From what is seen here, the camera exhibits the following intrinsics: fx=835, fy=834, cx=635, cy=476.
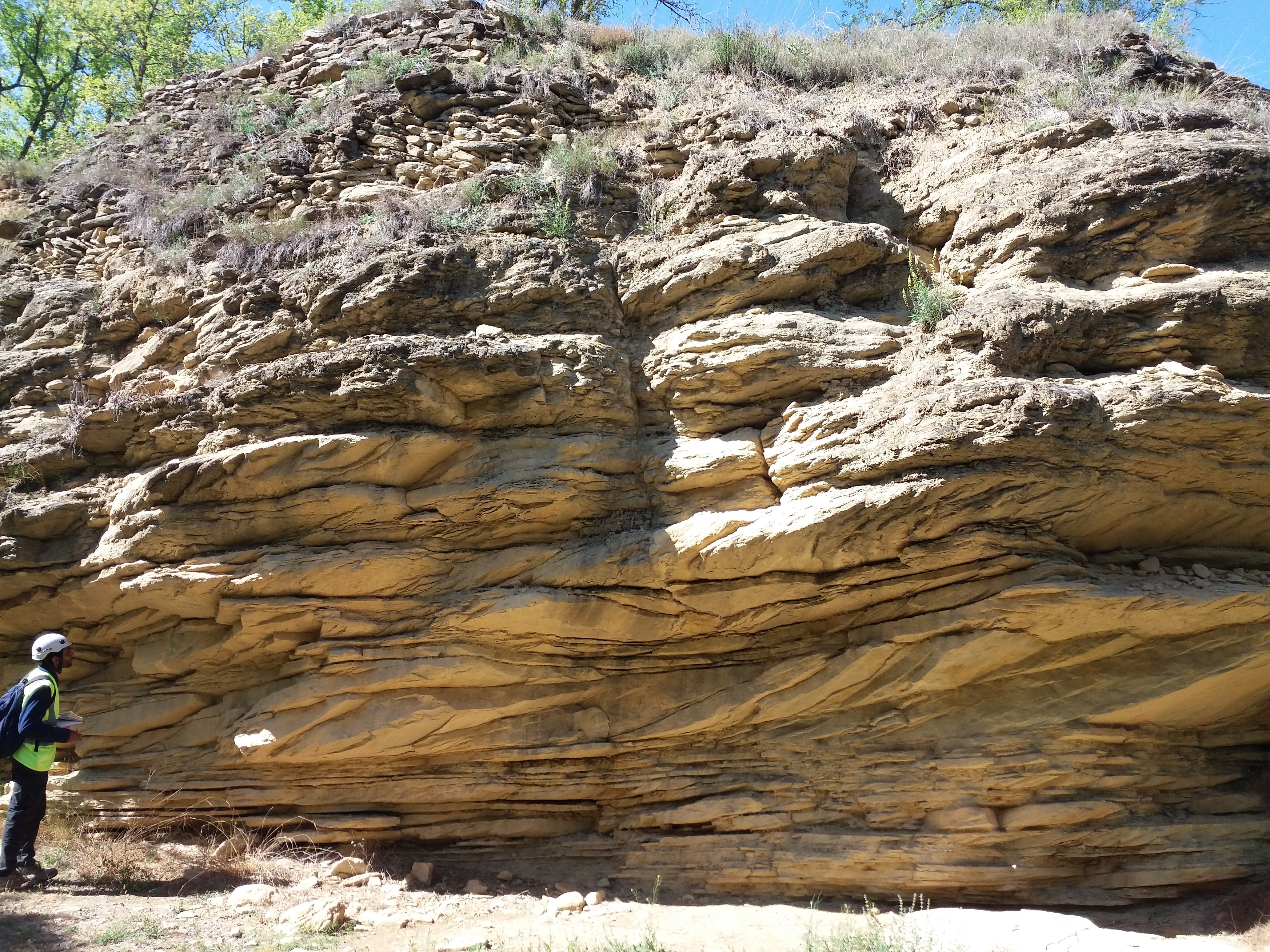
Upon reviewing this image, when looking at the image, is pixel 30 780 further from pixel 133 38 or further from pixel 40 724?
pixel 133 38

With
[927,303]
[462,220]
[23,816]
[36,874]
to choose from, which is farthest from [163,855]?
[927,303]

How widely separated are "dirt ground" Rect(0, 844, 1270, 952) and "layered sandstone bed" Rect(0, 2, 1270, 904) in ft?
0.85

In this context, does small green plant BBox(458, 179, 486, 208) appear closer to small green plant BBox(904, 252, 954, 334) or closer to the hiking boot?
small green plant BBox(904, 252, 954, 334)

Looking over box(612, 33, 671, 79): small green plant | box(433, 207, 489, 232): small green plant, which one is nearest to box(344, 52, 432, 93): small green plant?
box(612, 33, 671, 79): small green plant

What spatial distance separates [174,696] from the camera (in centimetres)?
648

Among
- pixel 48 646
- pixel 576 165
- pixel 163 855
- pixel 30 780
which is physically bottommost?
pixel 163 855

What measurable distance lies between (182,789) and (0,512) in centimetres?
264

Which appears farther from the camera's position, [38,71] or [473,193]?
[38,71]

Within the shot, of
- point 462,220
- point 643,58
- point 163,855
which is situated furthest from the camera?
point 643,58

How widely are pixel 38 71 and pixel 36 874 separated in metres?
16.6

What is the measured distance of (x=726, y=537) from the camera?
18.9 feet

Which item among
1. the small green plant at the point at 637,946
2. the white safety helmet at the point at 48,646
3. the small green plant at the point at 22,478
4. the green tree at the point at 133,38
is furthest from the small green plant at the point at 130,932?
the green tree at the point at 133,38

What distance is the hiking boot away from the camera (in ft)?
17.9

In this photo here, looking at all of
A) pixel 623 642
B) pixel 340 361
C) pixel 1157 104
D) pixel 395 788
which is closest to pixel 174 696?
pixel 395 788
